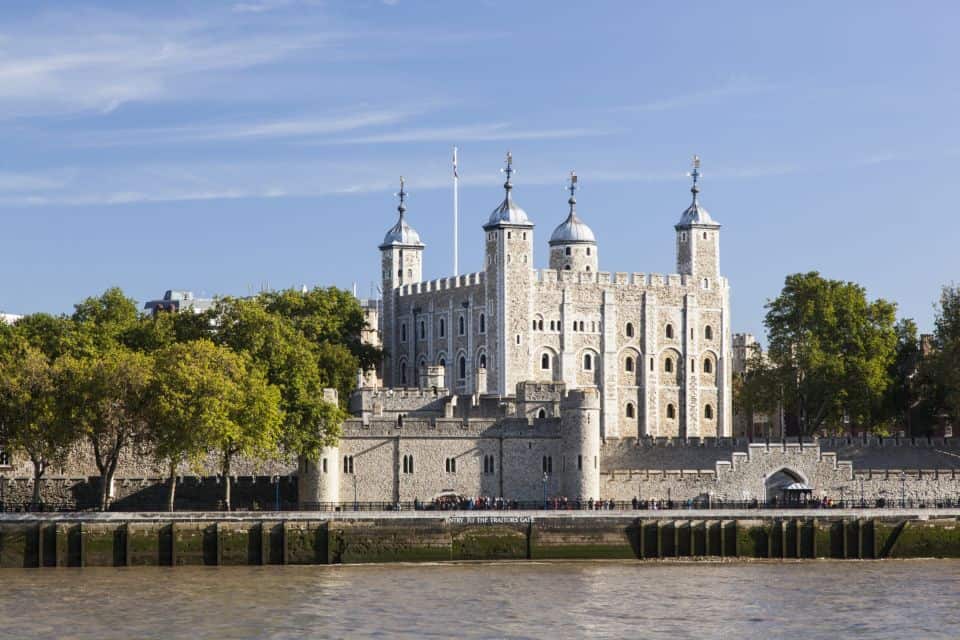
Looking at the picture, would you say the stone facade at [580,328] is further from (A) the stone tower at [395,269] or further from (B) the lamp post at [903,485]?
(B) the lamp post at [903,485]

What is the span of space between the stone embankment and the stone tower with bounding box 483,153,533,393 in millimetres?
34204

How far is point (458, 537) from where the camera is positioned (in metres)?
72.8

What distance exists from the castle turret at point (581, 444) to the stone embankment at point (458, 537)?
830cm

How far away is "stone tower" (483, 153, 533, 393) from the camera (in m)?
109

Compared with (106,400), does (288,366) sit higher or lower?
higher

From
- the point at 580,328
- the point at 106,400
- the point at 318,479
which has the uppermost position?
the point at 580,328

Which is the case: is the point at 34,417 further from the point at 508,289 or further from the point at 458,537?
the point at 508,289

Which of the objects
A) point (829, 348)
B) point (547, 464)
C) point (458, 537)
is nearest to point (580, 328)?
point (829, 348)

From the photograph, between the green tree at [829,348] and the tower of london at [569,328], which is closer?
the green tree at [829,348]

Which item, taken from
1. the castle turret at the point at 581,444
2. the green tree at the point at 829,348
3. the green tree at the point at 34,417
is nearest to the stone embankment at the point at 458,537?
the green tree at the point at 34,417

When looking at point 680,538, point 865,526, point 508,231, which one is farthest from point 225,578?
point 508,231

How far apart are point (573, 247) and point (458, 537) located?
4632 cm

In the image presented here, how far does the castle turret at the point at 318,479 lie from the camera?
265 feet

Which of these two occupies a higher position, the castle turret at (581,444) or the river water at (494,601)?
the castle turret at (581,444)
